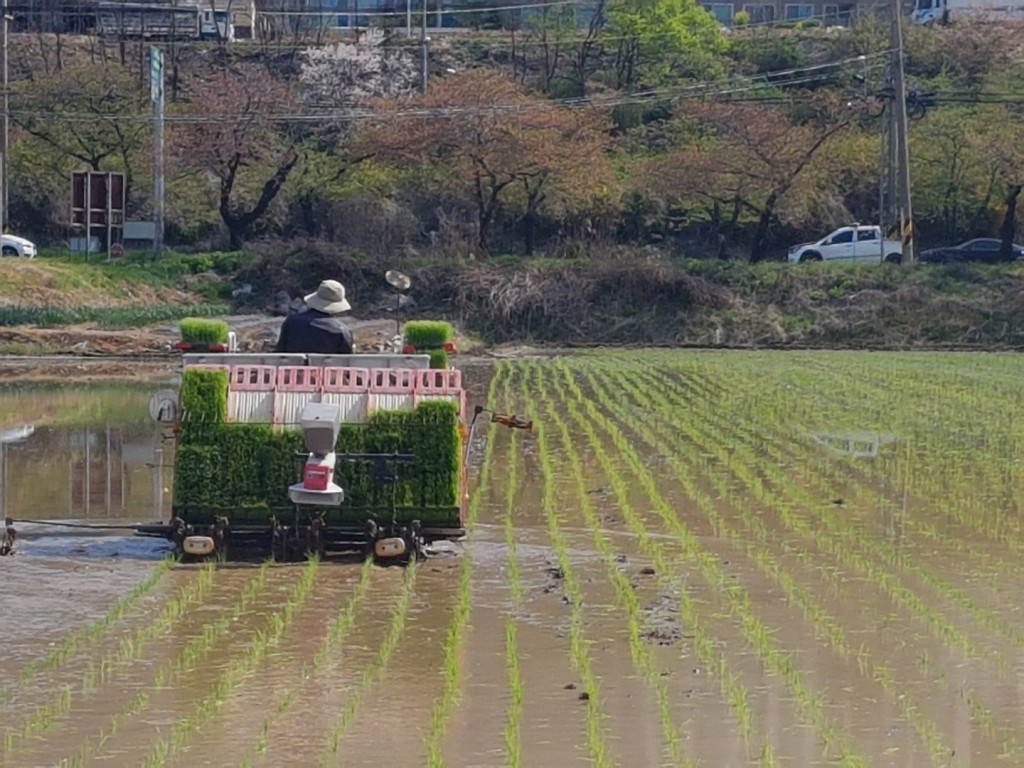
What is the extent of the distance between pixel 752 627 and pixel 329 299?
12.7ft

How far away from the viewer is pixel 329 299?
10547mm

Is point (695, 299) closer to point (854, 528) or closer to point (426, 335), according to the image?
point (426, 335)

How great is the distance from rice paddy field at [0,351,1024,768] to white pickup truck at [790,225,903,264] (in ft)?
84.9

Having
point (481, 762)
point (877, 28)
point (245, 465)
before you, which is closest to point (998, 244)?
point (877, 28)

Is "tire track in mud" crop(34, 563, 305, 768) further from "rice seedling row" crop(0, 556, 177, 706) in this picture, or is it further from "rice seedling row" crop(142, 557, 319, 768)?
"rice seedling row" crop(0, 556, 177, 706)

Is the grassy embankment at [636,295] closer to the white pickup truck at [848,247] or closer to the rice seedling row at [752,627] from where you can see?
the white pickup truck at [848,247]

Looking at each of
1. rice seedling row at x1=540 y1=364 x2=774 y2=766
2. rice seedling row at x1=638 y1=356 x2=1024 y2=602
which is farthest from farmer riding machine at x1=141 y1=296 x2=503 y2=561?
rice seedling row at x1=638 y1=356 x2=1024 y2=602

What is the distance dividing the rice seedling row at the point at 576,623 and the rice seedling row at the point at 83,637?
2.19m

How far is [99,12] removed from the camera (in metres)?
56.0

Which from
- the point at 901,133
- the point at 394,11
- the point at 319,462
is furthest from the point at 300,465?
the point at 394,11

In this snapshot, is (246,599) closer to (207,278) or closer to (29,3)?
(207,278)

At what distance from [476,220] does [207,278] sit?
8.47 meters

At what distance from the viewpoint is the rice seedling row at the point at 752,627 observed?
242 inches

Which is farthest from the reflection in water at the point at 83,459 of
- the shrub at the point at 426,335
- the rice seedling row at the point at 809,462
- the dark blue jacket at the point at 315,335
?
the rice seedling row at the point at 809,462
